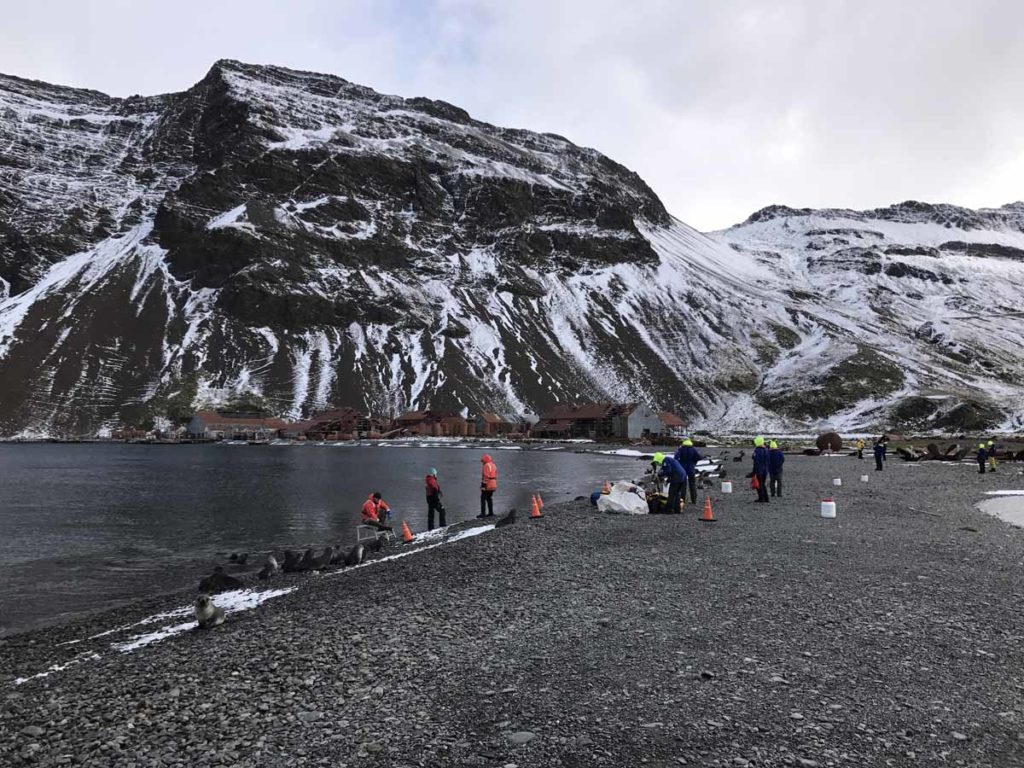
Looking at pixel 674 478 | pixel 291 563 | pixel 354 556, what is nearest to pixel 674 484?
pixel 674 478

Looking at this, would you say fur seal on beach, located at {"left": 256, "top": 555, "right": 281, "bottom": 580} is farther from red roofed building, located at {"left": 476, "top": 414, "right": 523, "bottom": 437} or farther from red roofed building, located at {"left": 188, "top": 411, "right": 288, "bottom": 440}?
red roofed building, located at {"left": 188, "top": 411, "right": 288, "bottom": 440}

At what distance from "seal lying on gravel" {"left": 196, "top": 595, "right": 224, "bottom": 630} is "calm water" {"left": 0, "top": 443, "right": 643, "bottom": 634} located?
625 cm

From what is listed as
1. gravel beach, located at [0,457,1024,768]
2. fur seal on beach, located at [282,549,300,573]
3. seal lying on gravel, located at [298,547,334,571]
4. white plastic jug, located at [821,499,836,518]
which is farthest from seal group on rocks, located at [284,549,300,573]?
white plastic jug, located at [821,499,836,518]

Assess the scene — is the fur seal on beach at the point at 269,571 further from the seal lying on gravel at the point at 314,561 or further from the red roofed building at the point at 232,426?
the red roofed building at the point at 232,426

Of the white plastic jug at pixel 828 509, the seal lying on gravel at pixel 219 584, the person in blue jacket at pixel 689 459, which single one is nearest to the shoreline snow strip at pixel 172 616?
the seal lying on gravel at pixel 219 584

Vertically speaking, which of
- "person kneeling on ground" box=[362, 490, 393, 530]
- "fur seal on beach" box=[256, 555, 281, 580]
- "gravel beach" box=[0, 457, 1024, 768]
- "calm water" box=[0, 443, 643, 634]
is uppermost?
"gravel beach" box=[0, 457, 1024, 768]

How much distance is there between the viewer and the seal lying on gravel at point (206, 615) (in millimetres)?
13859

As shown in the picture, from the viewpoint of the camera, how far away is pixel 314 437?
151 m

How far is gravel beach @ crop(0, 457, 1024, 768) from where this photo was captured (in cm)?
715

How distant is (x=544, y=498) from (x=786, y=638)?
109 ft

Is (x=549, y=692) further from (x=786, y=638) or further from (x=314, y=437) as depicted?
(x=314, y=437)

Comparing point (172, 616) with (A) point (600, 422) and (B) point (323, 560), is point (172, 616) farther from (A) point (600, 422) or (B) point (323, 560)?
(A) point (600, 422)

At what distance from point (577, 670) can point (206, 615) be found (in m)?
8.63

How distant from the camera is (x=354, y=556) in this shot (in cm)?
2175
